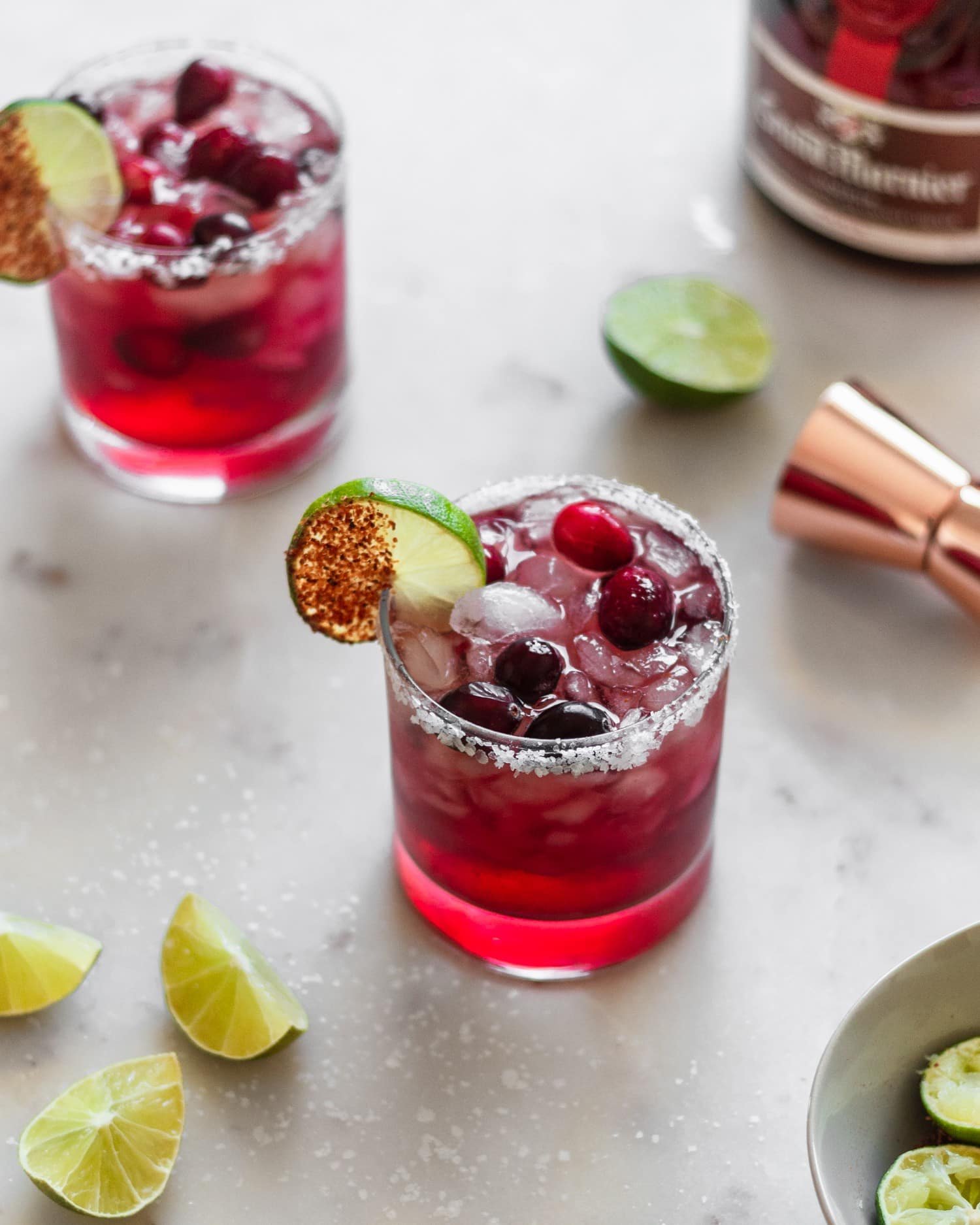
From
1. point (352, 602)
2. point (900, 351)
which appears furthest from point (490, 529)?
point (900, 351)

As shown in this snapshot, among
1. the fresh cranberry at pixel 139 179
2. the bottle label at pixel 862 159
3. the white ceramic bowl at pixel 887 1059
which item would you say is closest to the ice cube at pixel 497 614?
the white ceramic bowl at pixel 887 1059

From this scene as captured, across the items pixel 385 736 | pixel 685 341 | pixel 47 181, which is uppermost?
pixel 47 181

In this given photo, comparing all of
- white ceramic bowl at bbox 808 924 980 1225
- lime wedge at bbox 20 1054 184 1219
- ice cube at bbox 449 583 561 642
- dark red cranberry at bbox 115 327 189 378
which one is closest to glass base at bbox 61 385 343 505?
dark red cranberry at bbox 115 327 189 378

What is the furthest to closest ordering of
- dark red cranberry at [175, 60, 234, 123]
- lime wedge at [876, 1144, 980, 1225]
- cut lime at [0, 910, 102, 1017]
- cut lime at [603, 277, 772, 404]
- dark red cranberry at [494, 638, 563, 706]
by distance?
1. cut lime at [603, 277, 772, 404]
2. dark red cranberry at [175, 60, 234, 123]
3. cut lime at [0, 910, 102, 1017]
4. dark red cranberry at [494, 638, 563, 706]
5. lime wedge at [876, 1144, 980, 1225]

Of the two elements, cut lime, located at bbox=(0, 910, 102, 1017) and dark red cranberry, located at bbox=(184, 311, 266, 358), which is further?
dark red cranberry, located at bbox=(184, 311, 266, 358)

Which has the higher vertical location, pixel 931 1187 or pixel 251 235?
pixel 251 235

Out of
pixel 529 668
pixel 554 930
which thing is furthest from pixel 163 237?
pixel 554 930

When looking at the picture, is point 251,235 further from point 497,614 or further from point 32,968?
point 32,968

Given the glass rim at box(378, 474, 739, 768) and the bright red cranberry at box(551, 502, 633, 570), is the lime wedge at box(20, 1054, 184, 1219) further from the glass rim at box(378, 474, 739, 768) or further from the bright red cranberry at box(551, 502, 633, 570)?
the bright red cranberry at box(551, 502, 633, 570)
